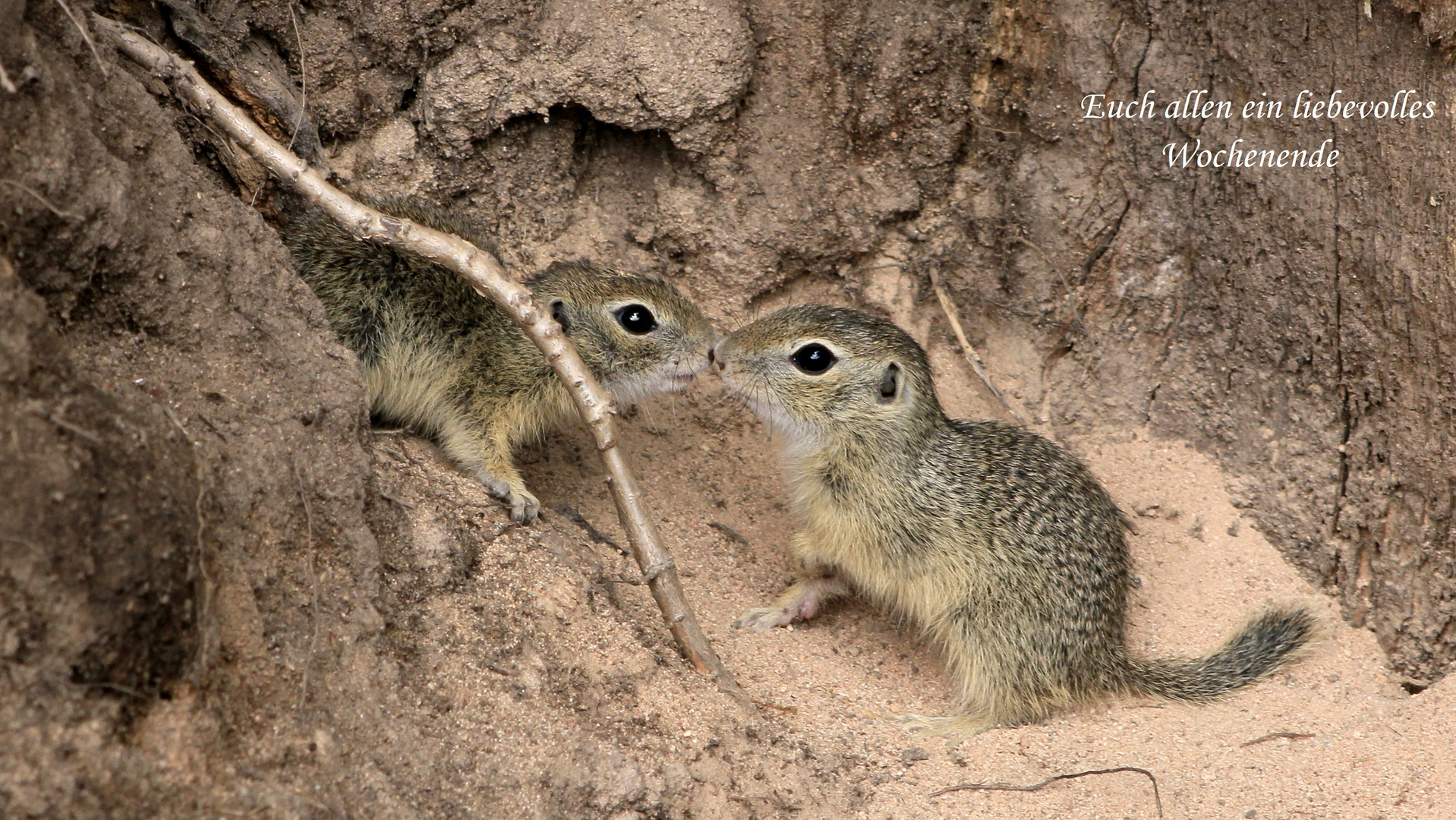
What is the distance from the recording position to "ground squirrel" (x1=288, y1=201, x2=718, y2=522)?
199 inches

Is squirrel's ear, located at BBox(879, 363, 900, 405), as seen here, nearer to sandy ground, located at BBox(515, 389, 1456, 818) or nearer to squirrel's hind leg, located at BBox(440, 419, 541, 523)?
sandy ground, located at BBox(515, 389, 1456, 818)

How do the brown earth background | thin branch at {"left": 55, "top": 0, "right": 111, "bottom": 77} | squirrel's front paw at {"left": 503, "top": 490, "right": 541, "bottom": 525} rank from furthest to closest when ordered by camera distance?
squirrel's front paw at {"left": 503, "top": 490, "right": 541, "bottom": 525}
thin branch at {"left": 55, "top": 0, "right": 111, "bottom": 77}
the brown earth background

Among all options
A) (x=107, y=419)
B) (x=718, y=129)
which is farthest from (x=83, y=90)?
(x=718, y=129)

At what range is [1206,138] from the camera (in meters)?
5.57

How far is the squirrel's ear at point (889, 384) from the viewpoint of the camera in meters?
5.39

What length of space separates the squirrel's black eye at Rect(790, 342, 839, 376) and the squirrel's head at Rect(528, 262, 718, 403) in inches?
18.2

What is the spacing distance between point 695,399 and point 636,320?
3.90 feet

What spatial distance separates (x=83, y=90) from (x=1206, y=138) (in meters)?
4.84

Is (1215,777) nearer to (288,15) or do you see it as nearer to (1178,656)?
(1178,656)

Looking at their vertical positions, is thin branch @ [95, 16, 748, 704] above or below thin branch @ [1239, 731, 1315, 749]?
above

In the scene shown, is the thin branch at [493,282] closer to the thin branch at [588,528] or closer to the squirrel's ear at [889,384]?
the thin branch at [588,528]

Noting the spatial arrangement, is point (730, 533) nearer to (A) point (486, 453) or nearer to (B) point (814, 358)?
(B) point (814, 358)

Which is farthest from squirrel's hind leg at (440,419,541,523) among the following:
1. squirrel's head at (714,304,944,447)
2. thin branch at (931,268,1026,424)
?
thin branch at (931,268,1026,424)

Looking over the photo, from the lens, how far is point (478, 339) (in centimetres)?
536
